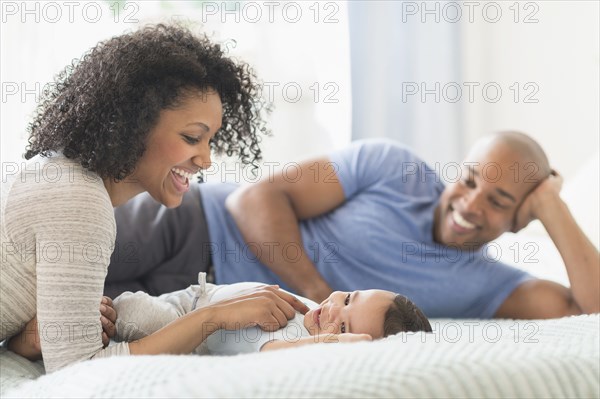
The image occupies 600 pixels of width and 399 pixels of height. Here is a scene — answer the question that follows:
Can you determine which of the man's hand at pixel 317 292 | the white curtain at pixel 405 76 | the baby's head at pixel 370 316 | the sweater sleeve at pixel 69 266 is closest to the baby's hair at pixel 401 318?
the baby's head at pixel 370 316

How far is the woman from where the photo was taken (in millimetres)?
1160

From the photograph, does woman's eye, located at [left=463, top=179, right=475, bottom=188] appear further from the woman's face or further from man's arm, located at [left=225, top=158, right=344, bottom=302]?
the woman's face

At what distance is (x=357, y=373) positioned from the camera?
87 centimetres

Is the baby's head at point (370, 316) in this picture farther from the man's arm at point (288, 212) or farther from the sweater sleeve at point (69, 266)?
the man's arm at point (288, 212)

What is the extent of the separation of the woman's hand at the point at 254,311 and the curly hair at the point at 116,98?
291mm

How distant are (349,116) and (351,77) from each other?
15 cm

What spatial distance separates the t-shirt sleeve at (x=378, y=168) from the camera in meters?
2.00

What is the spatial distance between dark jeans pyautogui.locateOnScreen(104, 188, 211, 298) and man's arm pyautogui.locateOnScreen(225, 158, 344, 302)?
0.11m

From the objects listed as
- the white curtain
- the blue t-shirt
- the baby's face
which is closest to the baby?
the baby's face

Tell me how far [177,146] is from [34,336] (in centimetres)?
39

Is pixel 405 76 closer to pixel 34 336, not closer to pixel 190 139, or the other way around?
pixel 190 139

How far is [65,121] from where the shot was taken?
1312mm

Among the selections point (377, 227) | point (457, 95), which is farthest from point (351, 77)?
point (377, 227)

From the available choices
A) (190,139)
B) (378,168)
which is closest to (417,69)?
(378,168)
